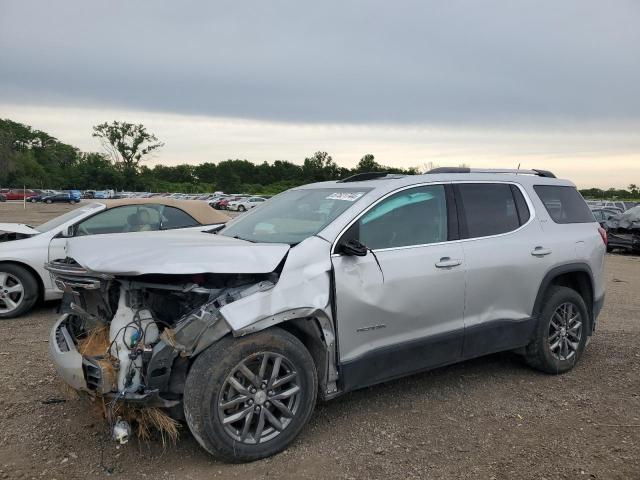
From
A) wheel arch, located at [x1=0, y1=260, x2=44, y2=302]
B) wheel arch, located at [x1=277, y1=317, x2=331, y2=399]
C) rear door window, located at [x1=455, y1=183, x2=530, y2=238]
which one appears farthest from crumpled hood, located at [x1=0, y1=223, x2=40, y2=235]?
rear door window, located at [x1=455, y1=183, x2=530, y2=238]

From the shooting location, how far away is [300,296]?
342cm

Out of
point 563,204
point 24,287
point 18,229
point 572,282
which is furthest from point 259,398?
point 18,229

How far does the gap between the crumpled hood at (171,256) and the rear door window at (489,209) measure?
167 cm

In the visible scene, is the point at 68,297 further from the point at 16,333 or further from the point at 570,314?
the point at 570,314

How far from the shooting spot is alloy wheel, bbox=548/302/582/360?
4.89m

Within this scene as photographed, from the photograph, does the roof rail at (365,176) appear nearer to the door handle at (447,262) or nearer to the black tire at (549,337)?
the door handle at (447,262)

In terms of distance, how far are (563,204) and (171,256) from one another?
3819 mm

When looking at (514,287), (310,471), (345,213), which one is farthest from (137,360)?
(514,287)

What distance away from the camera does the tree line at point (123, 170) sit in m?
88.0

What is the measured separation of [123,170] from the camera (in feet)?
318

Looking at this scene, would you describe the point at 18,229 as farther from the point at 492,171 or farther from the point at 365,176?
the point at 492,171

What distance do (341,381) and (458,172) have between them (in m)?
2.17

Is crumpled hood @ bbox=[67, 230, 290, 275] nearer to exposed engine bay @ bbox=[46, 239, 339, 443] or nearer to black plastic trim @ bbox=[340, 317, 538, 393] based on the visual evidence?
exposed engine bay @ bbox=[46, 239, 339, 443]

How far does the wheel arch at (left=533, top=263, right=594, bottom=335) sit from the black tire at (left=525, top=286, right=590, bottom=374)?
0.21 ft
